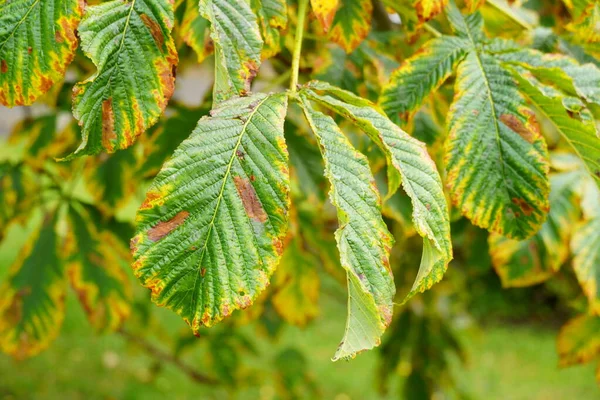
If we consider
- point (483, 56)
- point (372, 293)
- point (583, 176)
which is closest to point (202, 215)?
point (372, 293)

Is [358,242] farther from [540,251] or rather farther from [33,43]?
[540,251]

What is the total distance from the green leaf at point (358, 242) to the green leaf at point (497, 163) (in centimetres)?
18

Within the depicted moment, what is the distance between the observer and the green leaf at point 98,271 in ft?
4.63

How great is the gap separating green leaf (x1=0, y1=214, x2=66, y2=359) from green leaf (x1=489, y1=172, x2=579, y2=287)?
37.1 inches

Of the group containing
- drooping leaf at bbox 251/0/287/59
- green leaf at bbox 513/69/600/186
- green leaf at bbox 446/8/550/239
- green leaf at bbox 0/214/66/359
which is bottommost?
green leaf at bbox 0/214/66/359

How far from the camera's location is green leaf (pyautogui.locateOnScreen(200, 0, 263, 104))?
663 mm

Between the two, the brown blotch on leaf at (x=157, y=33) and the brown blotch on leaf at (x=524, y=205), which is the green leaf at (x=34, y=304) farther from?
the brown blotch on leaf at (x=524, y=205)

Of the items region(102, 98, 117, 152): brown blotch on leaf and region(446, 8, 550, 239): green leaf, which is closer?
region(102, 98, 117, 152): brown blotch on leaf

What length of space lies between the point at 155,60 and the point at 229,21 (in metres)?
0.09

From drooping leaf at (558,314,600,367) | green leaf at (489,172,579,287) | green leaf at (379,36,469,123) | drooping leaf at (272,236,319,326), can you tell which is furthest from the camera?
drooping leaf at (272,236,319,326)

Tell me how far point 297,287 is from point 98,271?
0.47 m

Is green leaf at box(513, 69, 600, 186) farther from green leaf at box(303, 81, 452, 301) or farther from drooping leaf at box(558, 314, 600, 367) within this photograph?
drooping leaf at box(558, 314, 600, 367)

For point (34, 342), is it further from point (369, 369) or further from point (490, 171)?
point (369, 369)

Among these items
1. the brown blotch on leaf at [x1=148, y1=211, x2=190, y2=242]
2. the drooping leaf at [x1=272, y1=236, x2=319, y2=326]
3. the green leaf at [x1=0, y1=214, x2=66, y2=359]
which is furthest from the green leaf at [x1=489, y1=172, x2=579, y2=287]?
the green leaf at [x1=0, y1=214, x2=66, y2=359]
